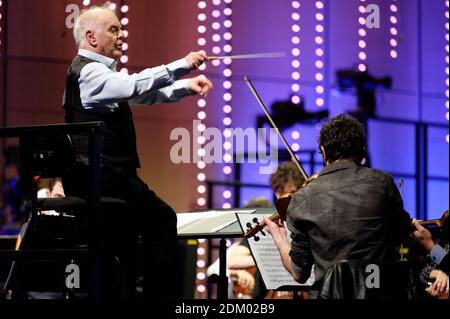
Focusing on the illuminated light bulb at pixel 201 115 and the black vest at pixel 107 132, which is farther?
the illuminated light bulb at pixel 201 115

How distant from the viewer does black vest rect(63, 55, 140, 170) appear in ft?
13.4

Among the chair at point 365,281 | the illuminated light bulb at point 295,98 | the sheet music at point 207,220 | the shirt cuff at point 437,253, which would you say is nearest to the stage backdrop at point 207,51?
the illuminated light bulb at point 295,98

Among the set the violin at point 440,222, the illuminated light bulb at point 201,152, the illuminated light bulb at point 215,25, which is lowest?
the violin at point 440,222

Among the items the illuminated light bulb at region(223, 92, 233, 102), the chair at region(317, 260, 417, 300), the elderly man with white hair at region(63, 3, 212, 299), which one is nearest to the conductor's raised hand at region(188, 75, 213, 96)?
the elderly man with white hair at region(63, 3, 212, 299)

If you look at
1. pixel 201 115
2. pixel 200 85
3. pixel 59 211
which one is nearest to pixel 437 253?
pixel 200 85

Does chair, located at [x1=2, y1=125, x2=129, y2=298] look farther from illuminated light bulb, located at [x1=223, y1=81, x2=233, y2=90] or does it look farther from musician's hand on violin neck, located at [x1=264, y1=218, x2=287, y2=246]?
illuminated light bulb, located at [x1=223, y1=81, x2=233, y2=90]

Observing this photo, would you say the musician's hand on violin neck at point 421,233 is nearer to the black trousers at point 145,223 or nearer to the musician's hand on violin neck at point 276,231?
the musician's hand on violin neck at point 276,231

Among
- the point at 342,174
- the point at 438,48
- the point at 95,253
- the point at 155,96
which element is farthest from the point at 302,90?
the point at 95,253

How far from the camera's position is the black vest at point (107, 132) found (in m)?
4.09

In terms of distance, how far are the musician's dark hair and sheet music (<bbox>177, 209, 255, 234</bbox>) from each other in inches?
26.0

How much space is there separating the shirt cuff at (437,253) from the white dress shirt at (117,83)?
135 cm

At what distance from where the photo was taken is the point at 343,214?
368 cm

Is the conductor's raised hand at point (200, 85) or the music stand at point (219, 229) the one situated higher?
the conductor's raised hand at point (200, 85)

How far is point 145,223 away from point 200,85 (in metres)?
0.65
